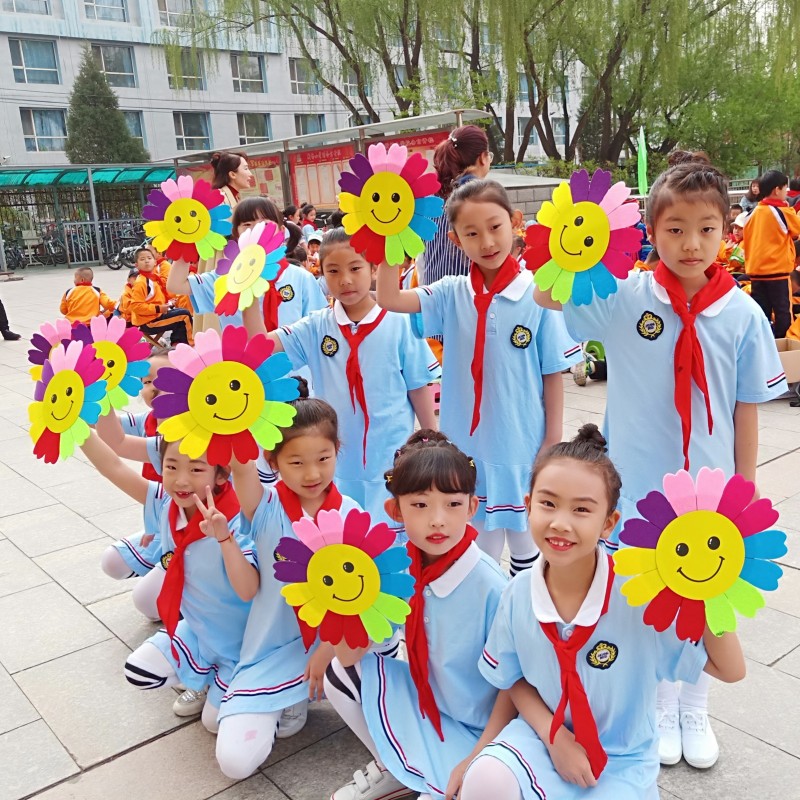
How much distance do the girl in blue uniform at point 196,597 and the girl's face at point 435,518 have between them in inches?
20.9

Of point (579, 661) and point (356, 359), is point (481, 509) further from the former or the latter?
point (579, 661)

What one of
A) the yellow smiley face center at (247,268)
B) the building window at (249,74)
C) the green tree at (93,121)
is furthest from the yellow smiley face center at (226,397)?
the building window at (249,74)

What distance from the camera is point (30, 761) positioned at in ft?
6.64

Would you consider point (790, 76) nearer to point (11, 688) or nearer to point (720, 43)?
point (720, 43)

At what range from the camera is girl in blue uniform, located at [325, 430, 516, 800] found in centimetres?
173

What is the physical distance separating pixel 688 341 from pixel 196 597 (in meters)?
1.47

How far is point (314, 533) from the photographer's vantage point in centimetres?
163

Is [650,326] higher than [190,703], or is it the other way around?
[650,326]

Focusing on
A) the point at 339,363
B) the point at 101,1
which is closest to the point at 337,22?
the point at 101,1

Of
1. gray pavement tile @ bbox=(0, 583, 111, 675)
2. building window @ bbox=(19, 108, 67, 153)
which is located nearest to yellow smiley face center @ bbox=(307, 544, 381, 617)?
gray pavement tile @ bbox=(0, 583, 111, 675)

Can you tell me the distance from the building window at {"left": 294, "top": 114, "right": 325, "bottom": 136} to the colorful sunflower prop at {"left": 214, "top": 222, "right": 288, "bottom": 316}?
27751mm

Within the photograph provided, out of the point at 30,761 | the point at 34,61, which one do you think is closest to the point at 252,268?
the point at 30,761

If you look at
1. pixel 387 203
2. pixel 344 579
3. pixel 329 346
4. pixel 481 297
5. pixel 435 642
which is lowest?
pixel 435 642

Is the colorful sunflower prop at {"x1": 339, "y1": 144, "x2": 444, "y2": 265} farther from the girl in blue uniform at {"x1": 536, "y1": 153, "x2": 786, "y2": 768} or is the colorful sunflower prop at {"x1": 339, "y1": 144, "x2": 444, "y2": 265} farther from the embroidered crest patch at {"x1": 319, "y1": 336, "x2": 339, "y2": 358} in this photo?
the embroidered crest patch at {"x1": 319, "y1": 336, "x2": 339, "y2": 358}
